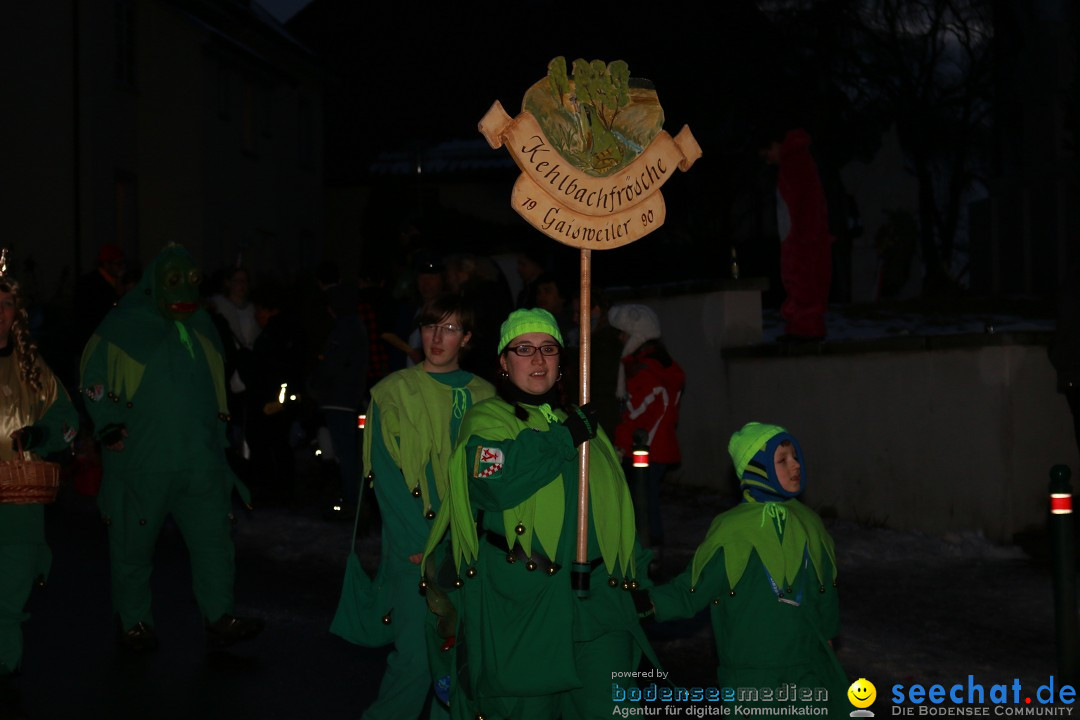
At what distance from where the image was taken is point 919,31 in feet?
112

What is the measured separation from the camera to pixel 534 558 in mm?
5543

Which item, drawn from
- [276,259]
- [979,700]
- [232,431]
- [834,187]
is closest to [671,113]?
[834,187]

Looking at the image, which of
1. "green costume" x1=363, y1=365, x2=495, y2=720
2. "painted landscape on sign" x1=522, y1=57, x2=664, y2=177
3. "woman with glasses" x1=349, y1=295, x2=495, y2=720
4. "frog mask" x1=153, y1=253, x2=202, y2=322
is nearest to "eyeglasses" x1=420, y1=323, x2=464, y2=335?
"woman with glasses" x1=349, y1=295, x2=495, y2=720

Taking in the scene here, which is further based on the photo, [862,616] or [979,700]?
[862,616]

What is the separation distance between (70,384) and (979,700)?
11556 millimetres

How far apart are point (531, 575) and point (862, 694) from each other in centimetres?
226

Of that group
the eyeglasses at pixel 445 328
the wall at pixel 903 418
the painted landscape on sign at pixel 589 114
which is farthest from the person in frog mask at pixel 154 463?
the wall at pixel 903 418

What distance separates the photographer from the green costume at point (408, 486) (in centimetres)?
665

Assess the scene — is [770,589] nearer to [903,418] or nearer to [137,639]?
[137,639]

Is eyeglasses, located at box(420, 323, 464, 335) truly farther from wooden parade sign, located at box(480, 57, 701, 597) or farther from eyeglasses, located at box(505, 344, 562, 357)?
eyeglasses, located at box(505, 344, 562, 357)

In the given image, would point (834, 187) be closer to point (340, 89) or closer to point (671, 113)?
point (671, 113)

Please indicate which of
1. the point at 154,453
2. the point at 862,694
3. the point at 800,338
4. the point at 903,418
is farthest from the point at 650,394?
the point at 862,694

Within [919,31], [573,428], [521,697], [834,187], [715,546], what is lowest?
[521,697]

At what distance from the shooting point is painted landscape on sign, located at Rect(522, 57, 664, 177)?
21.1 ft
